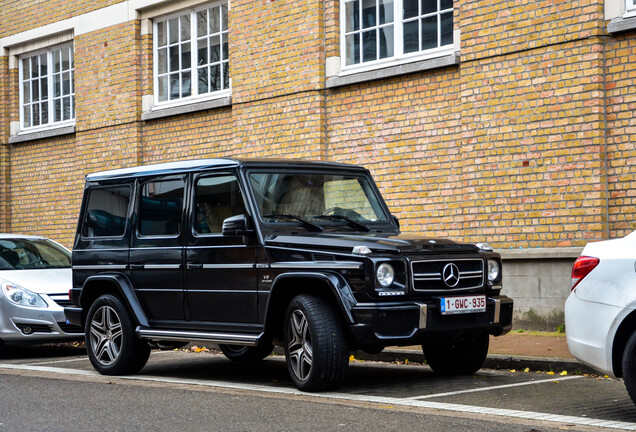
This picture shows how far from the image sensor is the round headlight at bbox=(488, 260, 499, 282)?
28.0ft

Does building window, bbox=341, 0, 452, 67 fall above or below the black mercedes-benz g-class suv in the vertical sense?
above

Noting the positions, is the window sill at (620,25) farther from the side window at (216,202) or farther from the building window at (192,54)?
the building window at (192,54)

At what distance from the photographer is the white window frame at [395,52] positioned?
13656 millimetres

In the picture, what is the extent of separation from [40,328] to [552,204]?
6.19 meters

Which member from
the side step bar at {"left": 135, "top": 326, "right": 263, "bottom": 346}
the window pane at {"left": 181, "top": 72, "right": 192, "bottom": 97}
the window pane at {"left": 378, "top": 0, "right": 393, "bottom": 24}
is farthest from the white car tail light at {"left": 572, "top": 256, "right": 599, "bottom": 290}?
the window pane at {"left": 181, "top": 72, "right": 192, "bottom": 97}

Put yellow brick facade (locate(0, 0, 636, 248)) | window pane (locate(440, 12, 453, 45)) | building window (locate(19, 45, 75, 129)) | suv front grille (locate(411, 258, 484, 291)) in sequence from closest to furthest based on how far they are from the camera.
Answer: suv front grille (locate(411, 258, 484, 291)) → yellow brick facade (locate(0, 0, 636, 248)) → window pane (locate(440, 12, 453, 45)) → building window (locate(19, 45, 75, 129))

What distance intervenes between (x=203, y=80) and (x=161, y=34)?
1.59m

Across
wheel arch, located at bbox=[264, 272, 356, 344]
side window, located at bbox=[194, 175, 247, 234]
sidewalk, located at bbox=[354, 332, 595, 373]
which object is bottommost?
sidewalk, located at bbox=[354, 332, 595, 373]

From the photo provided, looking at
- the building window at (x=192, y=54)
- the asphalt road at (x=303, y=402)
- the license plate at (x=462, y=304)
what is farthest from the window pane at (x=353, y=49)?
the license plate at (x=462, y=304)

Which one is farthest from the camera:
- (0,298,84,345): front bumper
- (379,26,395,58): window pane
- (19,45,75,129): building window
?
(19,45,75,129): building window

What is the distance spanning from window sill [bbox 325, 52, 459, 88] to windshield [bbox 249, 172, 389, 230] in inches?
165

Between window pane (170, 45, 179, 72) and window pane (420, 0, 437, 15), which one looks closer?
window pane (420, 0, 437, 15)

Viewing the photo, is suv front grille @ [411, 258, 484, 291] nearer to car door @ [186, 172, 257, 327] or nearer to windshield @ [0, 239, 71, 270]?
car door @ [186, 172, 257, 327]

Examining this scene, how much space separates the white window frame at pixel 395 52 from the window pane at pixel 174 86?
4163mm
